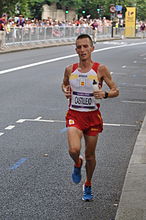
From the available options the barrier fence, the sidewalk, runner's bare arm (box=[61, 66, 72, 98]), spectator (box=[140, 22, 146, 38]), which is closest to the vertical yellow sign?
spectator (box=[140, 22, 146, 38])

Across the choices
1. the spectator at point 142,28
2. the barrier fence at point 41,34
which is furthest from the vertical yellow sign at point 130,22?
the barrier fence at point 41,34

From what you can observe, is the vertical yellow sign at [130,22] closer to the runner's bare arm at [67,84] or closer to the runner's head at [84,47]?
the runner's bare arm at [67,84]

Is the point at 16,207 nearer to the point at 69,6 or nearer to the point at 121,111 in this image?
the point at 121,111

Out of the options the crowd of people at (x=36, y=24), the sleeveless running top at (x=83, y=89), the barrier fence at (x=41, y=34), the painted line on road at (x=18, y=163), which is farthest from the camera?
the barrier fence at (x=41, y=34)

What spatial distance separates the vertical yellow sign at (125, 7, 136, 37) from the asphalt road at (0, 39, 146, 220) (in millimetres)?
56329

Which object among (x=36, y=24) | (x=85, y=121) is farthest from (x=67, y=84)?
(x=36, y=24)

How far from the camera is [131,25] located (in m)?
73.9

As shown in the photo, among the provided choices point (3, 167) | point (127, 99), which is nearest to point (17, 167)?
point (3, 167)

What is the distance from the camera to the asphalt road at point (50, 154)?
629 centimetres

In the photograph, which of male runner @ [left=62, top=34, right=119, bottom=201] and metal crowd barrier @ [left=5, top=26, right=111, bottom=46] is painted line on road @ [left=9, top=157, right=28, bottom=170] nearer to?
male runner @ [left=62, top=34, right=119, bottom=201]

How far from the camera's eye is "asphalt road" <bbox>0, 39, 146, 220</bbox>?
629cm

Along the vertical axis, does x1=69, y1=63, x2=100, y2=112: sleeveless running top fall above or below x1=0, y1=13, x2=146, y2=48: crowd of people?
above

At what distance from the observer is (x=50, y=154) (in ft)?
29.3

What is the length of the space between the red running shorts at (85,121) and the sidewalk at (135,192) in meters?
0.71
